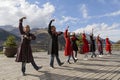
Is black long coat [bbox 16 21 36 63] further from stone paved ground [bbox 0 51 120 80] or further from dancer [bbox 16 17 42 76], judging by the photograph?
stone paved ground [bbox 0 51 120 80]

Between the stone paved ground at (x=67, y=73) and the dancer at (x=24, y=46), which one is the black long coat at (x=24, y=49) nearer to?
the dancer at (x=24, y=46)

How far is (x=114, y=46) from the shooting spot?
38062 millimetres

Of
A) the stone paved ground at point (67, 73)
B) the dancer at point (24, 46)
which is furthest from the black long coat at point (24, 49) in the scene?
the stone paved ground at point (67, 73)

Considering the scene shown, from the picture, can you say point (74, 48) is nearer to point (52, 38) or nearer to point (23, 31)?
point (52, 38)

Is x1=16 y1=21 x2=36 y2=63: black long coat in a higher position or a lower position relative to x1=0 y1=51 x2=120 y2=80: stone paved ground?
higher

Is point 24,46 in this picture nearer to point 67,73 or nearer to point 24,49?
point 24,49

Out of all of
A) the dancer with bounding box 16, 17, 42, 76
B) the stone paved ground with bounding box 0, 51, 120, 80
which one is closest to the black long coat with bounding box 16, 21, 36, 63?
the dancer with bounding box 16, 17, 42, 76

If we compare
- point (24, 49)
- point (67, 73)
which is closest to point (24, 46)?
point (24, 49)

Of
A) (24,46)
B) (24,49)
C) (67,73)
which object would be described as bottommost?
(67,73)

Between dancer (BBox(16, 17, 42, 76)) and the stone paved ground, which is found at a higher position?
dancer (BBox(16, 17, 42, 76))

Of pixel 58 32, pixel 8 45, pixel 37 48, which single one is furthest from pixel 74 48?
pixel 37 48

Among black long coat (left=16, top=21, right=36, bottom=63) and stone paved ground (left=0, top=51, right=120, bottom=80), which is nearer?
stone paved ground (left=0, top=51, right=120, bottom=80)

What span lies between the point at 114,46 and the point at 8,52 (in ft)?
68.2

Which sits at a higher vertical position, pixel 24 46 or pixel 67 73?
pixel 24 46
